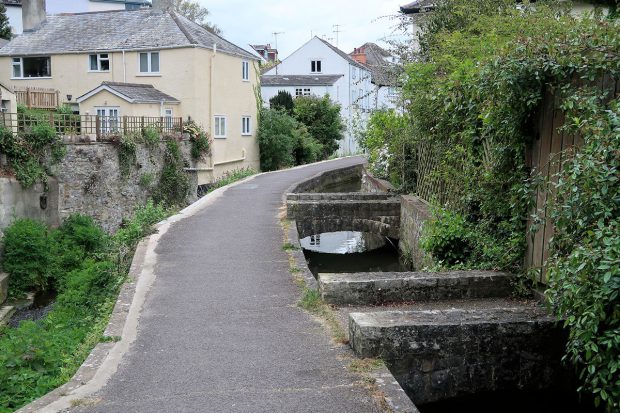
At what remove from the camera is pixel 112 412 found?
18.8 ft

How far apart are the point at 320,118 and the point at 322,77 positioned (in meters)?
6.46

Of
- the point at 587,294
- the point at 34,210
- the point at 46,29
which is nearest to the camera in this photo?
the point at 587,294

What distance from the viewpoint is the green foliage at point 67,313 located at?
7984 millimetres

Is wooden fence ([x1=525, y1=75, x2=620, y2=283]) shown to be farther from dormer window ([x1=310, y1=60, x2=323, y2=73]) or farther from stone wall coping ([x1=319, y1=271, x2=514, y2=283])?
dormer window ([x1=310, y1=60, x2=323, y2=73])

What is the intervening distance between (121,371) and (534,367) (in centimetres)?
450

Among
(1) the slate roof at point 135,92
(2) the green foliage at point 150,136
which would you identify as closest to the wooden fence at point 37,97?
(1) the slate roof at point 135,92

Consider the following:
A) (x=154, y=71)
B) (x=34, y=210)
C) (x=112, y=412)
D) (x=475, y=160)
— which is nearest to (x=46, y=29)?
(x=154, y=71)

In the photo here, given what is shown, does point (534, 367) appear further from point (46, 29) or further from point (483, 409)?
point (46, 29)

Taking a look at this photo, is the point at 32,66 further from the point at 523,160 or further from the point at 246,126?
the point at 523,160

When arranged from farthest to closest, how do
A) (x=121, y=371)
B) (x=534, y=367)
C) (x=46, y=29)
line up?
(x=46, y=29), (x=534, y=367), (x=121, y=371)

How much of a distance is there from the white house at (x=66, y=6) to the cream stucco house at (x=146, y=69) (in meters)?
20.9

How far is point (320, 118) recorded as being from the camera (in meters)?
45.5

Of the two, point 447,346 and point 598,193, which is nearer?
point 598,193

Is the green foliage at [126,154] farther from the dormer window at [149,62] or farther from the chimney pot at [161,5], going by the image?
the chimney pot at [161,5]
